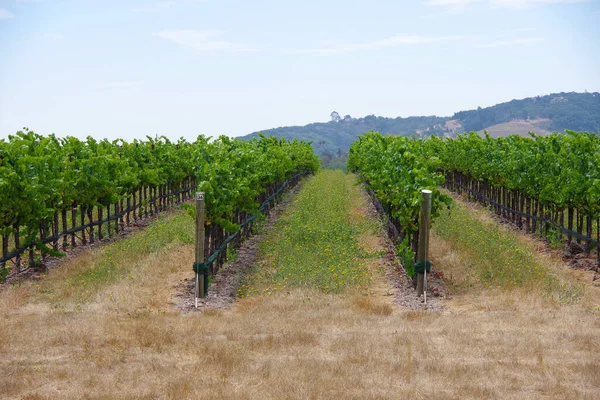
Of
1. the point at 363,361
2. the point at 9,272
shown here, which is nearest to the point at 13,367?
the point at 363,361

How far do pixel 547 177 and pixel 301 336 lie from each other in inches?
494

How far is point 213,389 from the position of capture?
7.99 m

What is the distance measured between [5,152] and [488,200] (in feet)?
64.9

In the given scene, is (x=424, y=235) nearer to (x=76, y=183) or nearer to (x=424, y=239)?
(x=424, y=239)

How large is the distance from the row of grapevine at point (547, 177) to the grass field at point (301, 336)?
1.94 metres

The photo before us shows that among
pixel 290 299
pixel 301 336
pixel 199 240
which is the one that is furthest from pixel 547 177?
pixel 301 336

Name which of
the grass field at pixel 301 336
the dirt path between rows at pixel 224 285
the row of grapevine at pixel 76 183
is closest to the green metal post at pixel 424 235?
the grass field at pixel 301 336

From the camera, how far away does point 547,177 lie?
65.3ft

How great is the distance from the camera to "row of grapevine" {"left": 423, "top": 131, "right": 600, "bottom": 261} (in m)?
17.0

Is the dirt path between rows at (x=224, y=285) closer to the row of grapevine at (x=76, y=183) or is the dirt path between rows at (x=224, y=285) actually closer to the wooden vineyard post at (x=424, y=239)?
the row of grapevine at (x=76, y=183)

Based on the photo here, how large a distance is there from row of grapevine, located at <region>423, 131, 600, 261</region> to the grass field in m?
1.94

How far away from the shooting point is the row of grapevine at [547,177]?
17.0 metres

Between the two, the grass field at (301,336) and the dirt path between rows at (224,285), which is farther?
the dirt path between rows at (224,285)

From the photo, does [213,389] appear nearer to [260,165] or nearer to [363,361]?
[363,361]
